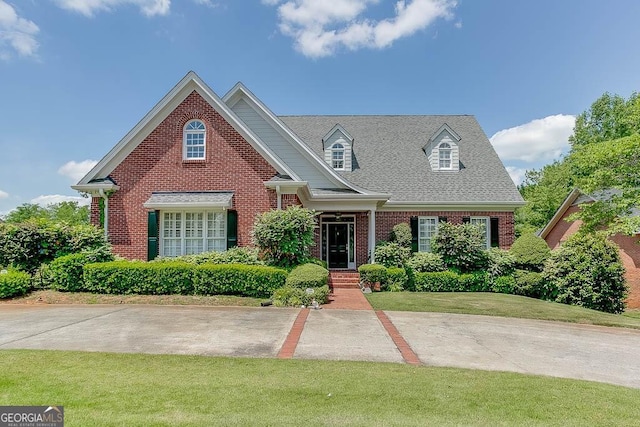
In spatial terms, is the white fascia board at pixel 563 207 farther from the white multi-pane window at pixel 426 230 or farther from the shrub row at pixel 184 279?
the shrub row at pixel 184 279

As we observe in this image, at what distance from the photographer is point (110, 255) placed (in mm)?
13750

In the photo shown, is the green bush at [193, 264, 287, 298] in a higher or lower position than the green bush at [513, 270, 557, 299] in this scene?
higher

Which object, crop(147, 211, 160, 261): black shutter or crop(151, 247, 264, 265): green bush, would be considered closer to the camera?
crop(151, 247, 264, 265): green bush

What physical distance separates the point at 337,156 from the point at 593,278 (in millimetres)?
12296

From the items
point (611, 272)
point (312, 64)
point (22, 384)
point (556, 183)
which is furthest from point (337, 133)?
point (556, 183)

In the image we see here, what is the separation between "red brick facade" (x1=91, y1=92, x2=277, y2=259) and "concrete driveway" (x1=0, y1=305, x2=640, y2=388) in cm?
479

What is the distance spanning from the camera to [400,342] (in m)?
7.49

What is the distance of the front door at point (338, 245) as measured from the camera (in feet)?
61.6

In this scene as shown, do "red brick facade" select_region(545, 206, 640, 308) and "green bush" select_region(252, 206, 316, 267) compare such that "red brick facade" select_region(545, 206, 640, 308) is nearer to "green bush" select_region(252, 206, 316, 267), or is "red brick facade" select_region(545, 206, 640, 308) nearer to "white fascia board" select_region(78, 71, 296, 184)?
"green bush" select_region(252, 206, 316, 267)

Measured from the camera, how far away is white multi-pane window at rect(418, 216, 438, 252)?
61.1 feet

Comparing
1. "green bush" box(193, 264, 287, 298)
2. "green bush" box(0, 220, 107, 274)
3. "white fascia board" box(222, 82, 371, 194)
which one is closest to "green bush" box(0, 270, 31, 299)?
"green bush" box(0, 220, 107, 274)

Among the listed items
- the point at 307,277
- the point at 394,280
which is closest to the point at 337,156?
the point at 394,280

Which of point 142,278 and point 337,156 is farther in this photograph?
point 337,156

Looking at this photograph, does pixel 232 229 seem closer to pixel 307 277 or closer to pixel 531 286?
pixel 307 277
